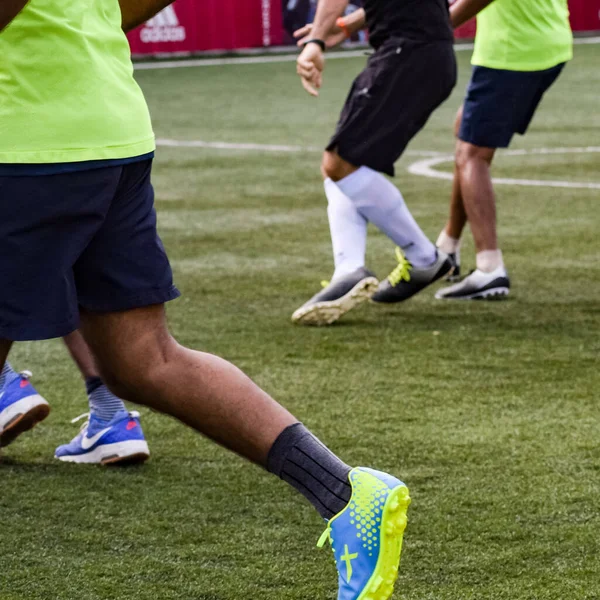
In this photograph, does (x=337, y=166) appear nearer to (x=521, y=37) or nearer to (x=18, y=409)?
(x=521, y=37)

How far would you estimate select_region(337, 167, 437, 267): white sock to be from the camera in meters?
5.71

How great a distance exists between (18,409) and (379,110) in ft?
7.77

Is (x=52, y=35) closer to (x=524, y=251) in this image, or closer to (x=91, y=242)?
(x=91, y=242)

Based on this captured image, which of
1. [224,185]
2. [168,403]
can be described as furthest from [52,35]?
[224,185]

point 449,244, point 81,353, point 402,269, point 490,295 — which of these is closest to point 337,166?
point 402,269

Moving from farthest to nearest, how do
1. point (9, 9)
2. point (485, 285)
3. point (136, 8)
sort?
point (485, 285) < point (136, 8) < point (9, 9)

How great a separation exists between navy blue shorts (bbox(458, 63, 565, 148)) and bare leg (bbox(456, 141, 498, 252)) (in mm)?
61

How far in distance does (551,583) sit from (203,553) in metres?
0.78

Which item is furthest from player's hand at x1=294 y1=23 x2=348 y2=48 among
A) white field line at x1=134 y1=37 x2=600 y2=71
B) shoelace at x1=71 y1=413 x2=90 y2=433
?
white field line at x1=134 y1=37 x2=600 y2=71

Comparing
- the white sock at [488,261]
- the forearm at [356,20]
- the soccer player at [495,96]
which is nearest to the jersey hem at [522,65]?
the soccer player at [495,96]

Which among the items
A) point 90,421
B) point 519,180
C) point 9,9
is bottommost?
point 519,180

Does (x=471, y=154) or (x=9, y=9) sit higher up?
(x=9, y=9)

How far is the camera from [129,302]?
274cm

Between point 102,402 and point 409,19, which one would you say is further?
point 409,19
